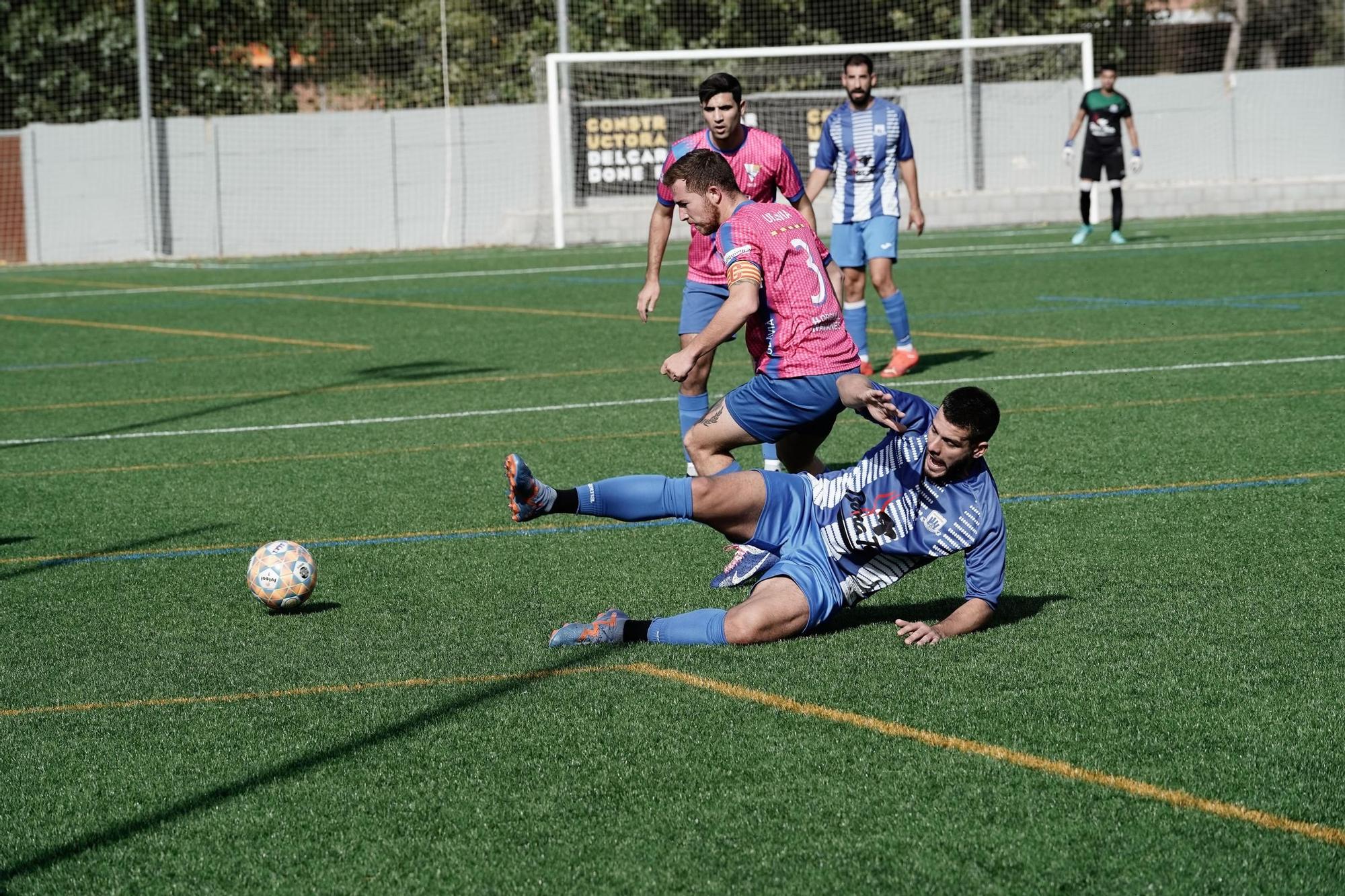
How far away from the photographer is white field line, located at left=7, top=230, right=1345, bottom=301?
24688 mm

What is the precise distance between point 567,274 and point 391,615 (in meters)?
18.6

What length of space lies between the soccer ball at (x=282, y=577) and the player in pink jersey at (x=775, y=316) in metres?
1.67

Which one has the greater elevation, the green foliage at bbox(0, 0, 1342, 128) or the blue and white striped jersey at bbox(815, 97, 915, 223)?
the green foliage at bbox(0, 0, 1342, 128)

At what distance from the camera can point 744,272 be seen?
21.6 feet

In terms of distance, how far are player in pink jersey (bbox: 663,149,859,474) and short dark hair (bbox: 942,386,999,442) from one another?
4.70 ft

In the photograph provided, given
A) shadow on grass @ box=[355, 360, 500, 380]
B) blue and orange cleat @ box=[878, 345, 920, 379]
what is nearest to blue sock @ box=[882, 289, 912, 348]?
blue and orange cleat @ box=[878, 345, 920, 379]

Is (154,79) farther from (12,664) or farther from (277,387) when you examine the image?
(12,664)

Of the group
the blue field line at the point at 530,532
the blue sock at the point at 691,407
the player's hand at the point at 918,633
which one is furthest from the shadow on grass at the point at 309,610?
the blue sock at the point at 691,407

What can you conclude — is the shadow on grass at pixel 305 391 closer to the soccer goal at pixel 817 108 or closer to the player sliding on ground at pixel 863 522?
the player sliding on ground at pixel 863 522

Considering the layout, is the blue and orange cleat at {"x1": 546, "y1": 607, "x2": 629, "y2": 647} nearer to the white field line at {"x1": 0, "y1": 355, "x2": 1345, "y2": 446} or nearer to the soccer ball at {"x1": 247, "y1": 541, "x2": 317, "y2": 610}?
the soccer ball at {"x1": 247, "y1": 541, "x2": 317, "y2": 610}

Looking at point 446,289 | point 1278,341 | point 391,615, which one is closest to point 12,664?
point 391,615

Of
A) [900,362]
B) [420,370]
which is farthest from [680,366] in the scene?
[420,370]

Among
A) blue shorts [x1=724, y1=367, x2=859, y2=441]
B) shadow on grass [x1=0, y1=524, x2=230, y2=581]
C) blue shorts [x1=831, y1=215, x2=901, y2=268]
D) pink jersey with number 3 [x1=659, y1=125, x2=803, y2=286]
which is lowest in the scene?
shadow on grass [x1=0, y1=524, x2=230, y2=581]

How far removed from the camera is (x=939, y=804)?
163 inches
